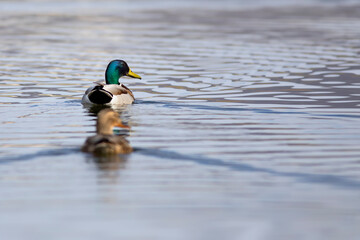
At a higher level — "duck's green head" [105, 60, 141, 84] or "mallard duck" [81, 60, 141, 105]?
"duck's green head" [105, 60, 141, 84]

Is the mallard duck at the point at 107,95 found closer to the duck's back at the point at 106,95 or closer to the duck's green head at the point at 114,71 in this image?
the duck's back at the point at 106,95

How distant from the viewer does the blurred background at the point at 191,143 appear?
7516 mm

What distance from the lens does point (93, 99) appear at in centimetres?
1468

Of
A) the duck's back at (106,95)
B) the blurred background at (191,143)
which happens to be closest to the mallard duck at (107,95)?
the duck's back at (106,95)

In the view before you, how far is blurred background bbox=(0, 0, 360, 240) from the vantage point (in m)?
7.52

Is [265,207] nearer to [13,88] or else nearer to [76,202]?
[76,202]

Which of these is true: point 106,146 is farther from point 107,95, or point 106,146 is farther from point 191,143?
point 107,95

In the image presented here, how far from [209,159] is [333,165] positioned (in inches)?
55.0

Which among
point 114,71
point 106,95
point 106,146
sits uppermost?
point 114,71

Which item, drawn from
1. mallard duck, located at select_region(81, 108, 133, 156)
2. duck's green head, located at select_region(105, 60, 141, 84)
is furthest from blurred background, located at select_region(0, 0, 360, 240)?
duck's green head, located at select_region(105, 60, 141, 84)

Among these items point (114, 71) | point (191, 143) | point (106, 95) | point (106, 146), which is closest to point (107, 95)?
point (106, 95)

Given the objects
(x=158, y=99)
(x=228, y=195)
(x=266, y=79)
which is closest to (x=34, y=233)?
(x=228, y=195)

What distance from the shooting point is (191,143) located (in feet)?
35.8

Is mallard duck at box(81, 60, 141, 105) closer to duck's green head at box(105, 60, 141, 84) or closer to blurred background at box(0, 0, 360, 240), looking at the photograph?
blurred background at box(0, 0, 360, 240)
